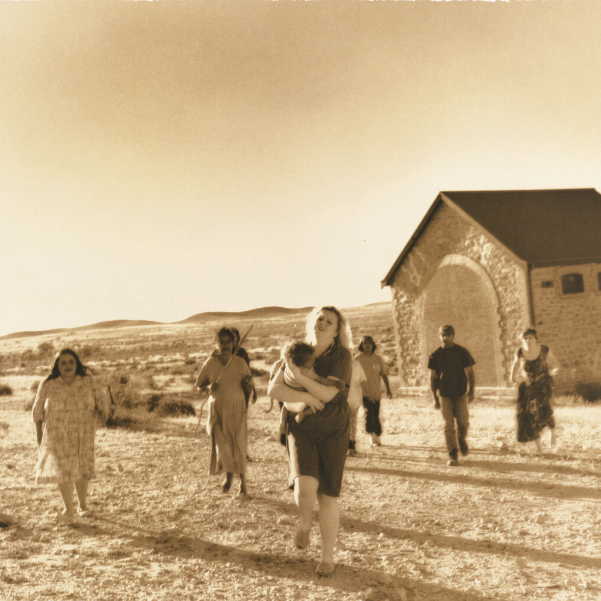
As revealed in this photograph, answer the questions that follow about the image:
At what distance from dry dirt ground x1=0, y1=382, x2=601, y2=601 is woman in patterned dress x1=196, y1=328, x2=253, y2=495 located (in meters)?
0.38

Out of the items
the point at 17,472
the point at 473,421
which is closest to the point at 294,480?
the point at 17,472

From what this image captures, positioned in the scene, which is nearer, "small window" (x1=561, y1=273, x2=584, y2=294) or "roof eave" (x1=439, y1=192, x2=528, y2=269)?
"roof eave" (x1=439, y1=192, x2=528, y2=269)

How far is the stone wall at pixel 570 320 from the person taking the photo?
55.7 feet

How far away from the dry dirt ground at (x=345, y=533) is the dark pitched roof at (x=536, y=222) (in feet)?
25.5

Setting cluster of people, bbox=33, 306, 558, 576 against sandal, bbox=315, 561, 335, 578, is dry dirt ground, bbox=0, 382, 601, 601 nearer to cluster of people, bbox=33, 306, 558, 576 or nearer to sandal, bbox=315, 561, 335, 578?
sandal, bbox=315, 561, 335, 578

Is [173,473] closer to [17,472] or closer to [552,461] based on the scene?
[17,472]

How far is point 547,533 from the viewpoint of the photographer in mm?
5969

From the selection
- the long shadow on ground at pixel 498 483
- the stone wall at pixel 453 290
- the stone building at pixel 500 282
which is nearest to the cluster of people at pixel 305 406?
the long shadow on ground at pixel 498 483

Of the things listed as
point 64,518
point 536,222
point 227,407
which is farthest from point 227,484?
point 536,222

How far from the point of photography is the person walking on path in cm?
1095

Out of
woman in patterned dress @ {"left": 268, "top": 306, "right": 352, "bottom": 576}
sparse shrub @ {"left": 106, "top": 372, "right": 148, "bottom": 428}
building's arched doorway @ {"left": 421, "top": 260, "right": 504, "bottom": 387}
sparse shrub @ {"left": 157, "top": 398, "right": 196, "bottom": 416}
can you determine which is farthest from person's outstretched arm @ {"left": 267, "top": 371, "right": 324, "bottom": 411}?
sparse shrub @ {"left": 157, "top": 398, "right": 196, "bottom": 416}

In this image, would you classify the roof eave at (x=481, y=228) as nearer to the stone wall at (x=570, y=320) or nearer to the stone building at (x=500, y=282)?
the stone building at (x=500, y=282)

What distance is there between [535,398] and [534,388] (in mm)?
139

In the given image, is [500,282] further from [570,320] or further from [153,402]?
[153,402]
